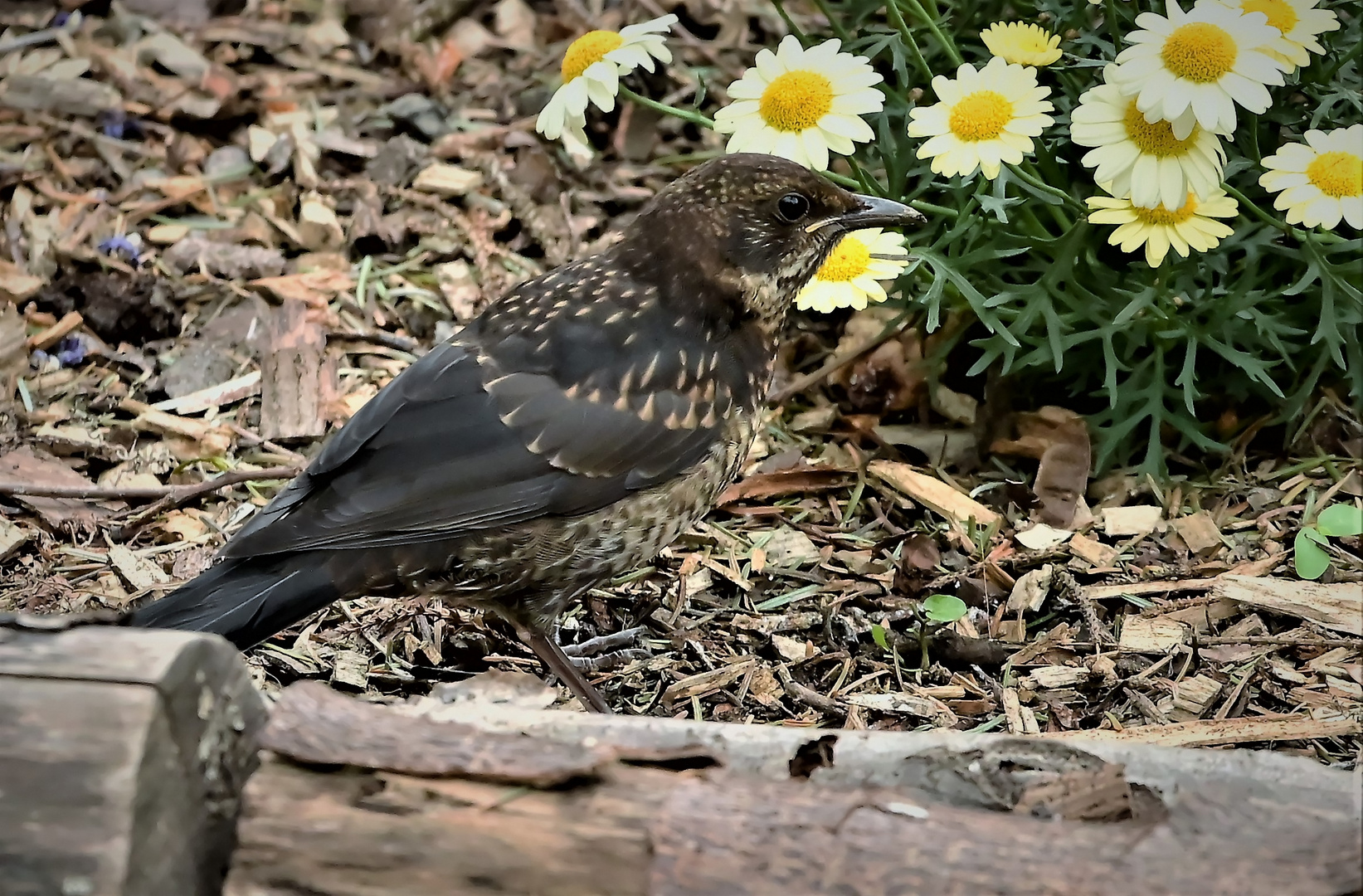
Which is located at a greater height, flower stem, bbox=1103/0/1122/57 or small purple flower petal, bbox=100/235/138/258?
flower stem, bbox=1103/0/1122/57

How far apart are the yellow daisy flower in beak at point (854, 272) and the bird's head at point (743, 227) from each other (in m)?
0.15

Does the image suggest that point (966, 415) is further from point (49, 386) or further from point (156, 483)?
point (49, 386)

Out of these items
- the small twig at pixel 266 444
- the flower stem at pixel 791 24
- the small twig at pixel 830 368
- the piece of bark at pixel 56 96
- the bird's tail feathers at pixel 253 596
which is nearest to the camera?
the bird's tail feathers at pixel 253 596

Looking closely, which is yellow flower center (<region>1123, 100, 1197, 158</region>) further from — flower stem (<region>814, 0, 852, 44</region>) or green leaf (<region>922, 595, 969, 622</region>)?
green leaf (<region>922, 595, 969, 622</region>)

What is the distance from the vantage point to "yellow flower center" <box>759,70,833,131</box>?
122 inches

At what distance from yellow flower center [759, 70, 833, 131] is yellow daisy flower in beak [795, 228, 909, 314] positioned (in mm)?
305

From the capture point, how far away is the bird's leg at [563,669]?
9.80 feet

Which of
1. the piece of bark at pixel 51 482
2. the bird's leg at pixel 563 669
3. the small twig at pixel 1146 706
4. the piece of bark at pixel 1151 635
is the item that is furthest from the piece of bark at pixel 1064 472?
the piece of bark at pixel 51 482

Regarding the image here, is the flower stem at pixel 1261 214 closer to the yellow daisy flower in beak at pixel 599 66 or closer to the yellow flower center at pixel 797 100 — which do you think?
the yellow flower center at pixel 797 100

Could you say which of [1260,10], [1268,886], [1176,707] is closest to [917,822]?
[1268,886]

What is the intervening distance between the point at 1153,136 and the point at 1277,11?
39cm

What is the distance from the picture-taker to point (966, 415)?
12.7 feet

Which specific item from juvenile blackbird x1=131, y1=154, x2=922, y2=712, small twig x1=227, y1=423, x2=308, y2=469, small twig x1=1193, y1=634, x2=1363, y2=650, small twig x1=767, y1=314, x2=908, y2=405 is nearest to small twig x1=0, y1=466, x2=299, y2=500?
small twig x1=227, y1=423, x2=308, y2=469

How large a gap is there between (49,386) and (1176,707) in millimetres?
3133
